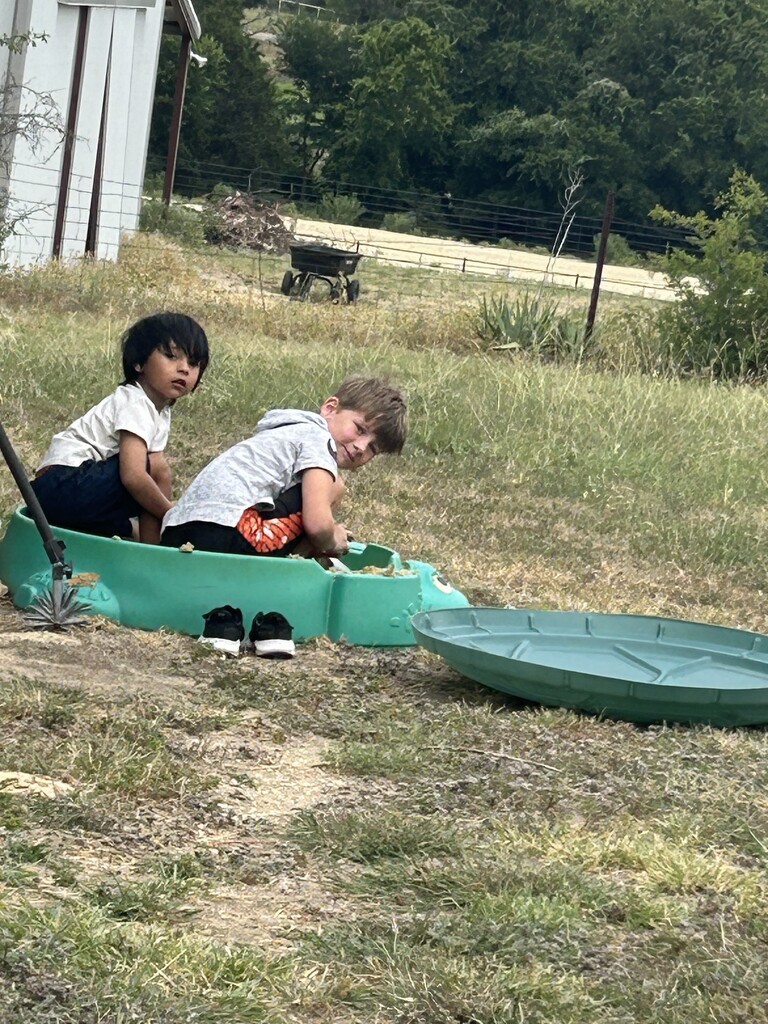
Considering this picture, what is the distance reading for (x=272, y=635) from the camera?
15.0 feet

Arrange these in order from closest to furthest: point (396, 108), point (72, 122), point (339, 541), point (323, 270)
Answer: point (339, 541) → point (72, 122) → point (323, 270) → point (396, 108)

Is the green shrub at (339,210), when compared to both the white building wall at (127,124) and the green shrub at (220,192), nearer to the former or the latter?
the green shrub at (220,192)

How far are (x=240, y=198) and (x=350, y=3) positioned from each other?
47.3m

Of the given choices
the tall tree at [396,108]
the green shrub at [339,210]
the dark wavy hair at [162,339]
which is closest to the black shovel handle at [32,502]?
the dark wavy hair at [162,339]

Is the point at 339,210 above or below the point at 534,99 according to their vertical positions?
below

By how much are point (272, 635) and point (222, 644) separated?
0.16 metres

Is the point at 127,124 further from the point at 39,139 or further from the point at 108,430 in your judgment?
the point at 108,430

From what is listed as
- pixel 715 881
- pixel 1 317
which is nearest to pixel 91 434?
pixel 715 881

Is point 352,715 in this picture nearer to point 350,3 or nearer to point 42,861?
point 42,861

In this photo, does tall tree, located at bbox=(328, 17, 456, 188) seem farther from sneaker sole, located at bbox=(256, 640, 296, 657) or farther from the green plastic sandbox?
sneaker sole, located at bbox=(256, 640, 296, 657)

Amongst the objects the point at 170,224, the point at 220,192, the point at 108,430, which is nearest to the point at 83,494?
the point at 108,430

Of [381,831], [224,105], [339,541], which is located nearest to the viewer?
[381,831]

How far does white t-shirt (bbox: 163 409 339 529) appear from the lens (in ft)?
15.9

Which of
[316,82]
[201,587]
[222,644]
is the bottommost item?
[222,644]
